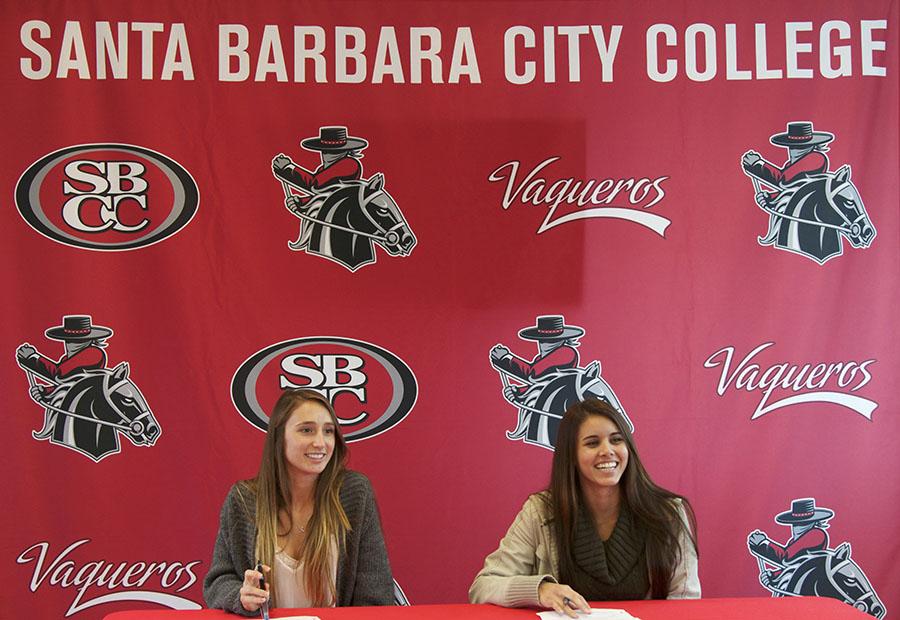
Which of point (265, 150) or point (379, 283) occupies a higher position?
point (265, 150)

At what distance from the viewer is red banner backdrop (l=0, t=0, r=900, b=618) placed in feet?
10.5

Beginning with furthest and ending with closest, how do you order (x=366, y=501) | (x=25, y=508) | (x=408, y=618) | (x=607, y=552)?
(x=25, y=508) < (x=366, y=501) < (x=607, y=552) < (x=408, y=618)

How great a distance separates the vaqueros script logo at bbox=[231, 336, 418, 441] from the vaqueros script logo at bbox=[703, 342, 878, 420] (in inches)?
45.6

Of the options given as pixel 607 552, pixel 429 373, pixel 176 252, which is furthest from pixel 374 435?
pixel 607 552

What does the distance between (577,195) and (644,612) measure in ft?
5.61

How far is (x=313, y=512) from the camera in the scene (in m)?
2.44

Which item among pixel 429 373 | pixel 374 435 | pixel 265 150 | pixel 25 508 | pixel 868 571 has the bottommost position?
pixel 868 571

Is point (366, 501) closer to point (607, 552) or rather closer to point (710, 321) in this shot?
point (607, 552)

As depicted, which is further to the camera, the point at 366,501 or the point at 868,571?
the point at 868,571

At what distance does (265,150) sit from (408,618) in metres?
1.91

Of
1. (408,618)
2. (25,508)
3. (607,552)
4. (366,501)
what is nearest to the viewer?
(408,618)

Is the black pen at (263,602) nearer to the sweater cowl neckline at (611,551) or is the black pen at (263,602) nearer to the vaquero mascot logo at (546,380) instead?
the sweater cowl neckline at (611,551)

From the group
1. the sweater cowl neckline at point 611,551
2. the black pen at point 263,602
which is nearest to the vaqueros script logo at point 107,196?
the black pen at point 263,602

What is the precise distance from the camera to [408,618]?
6.49ft
